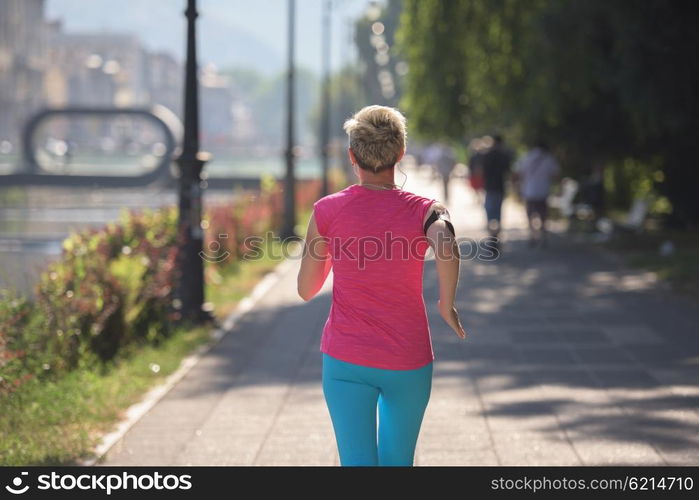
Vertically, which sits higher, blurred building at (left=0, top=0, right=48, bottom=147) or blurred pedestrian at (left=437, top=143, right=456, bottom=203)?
blurred building at (left=0, top=0, right=48, bottom=147)

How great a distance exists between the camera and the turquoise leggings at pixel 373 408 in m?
4.24

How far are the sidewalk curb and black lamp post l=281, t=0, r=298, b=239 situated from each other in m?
7.12

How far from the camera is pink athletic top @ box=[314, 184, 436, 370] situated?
423 centimetres

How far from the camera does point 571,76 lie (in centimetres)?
2073

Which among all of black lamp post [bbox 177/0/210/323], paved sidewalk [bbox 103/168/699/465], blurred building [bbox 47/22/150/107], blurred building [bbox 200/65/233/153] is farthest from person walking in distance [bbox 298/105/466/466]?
blurred building [bbox 200/65/233/153]

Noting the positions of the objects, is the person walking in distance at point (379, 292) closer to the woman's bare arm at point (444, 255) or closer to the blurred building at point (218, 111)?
the woman's bare arm at point (444, 255)

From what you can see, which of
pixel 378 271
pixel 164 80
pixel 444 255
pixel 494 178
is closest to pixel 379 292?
pixel 378 271

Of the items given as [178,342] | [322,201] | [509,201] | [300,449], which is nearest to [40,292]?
[178,342]

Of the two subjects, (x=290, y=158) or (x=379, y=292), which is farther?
(x=290, y=158)

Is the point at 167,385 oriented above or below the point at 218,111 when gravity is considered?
below

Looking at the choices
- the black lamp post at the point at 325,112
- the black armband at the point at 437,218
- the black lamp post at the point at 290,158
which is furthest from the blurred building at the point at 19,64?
the black armband at the point at 437,218

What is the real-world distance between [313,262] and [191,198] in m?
7.86

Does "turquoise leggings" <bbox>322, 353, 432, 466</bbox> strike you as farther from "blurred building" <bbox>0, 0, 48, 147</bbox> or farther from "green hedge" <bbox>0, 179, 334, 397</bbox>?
"blurred building" <bbox>0, 0, 48, 147</bbox>

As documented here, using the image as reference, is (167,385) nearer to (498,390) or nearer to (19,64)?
(498,390)
